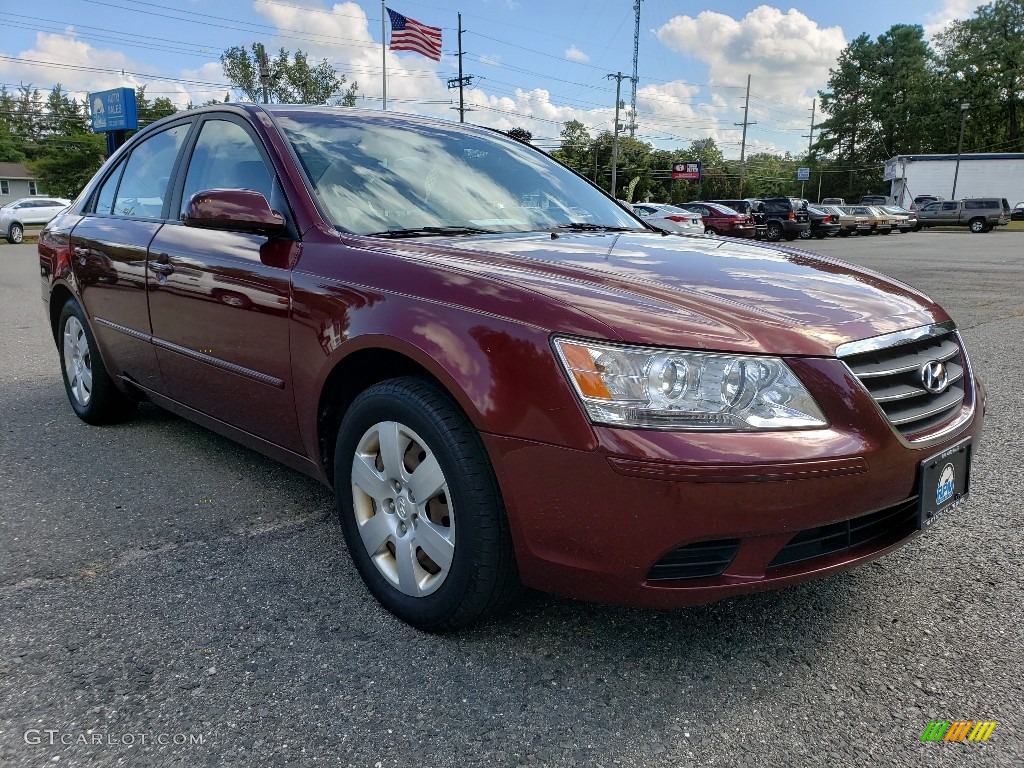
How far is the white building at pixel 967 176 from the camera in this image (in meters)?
56.6

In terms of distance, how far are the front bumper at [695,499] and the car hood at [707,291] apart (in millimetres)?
182

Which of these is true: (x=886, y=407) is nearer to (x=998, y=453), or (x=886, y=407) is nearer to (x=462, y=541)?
(x=462, y=541)

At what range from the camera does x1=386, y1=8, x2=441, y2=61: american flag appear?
28.4m

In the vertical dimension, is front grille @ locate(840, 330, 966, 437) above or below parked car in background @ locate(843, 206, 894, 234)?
below

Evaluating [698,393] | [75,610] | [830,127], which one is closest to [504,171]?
[698,393]

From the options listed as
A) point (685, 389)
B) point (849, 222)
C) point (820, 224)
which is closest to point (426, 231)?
point (685, 389)

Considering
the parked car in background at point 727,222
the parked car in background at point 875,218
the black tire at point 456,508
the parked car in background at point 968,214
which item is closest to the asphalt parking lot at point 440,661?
the black tire at point 456,508

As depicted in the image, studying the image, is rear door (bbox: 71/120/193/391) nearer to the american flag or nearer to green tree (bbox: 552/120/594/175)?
the american flag

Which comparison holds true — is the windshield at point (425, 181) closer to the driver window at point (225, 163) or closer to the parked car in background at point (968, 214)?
the driver window at point (225, 163)

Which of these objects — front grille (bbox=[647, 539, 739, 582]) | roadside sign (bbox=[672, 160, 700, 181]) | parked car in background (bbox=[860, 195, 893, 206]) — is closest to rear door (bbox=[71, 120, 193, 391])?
front grille (bbox=[647, 539, 739, 582])

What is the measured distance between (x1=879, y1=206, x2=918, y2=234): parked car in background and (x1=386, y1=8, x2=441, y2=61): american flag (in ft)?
76.2

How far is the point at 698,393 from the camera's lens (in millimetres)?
1797

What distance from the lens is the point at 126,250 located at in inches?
143

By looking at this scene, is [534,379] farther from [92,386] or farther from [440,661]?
[92,386]
